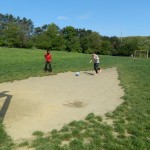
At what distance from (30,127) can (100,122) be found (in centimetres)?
199

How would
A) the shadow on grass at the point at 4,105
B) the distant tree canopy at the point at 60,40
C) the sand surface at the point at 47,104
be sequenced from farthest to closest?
1. the distant tree canopy at the point at 60,40
2. the shadow on grass at the point at 4,105
3. the sand surface at the point at 47,104

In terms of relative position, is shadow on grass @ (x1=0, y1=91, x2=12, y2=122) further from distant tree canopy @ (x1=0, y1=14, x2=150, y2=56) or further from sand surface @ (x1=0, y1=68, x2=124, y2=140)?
distant tree canopy @ (x1=0, y1=14, x2=150, y2=56)

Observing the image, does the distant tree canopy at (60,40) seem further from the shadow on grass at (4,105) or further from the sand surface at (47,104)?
the shadow on grass at (4,105)

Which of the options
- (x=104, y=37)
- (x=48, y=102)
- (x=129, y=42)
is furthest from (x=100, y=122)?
(x=104, y=37)

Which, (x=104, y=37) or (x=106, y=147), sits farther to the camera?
(x=104, y=37)

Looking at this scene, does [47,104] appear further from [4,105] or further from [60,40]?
[60,40]

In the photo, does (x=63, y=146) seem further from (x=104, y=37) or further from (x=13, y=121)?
(x=104, y=37)

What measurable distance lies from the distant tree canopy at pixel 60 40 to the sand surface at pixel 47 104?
221ft

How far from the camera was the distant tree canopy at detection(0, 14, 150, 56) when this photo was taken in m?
81.6

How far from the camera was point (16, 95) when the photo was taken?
1221cm

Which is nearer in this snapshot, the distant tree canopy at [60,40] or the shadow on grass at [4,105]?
the shadow on grass at [4,105]

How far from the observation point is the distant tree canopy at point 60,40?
268ft

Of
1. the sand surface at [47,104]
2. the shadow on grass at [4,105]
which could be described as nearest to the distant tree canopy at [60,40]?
the sand surface at [47,104]

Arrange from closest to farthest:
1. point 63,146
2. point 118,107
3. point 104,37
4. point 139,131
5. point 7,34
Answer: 1. point 63,146
2. point 139,131
3. point 118,107
4. point 7,34
5. point 104,37
